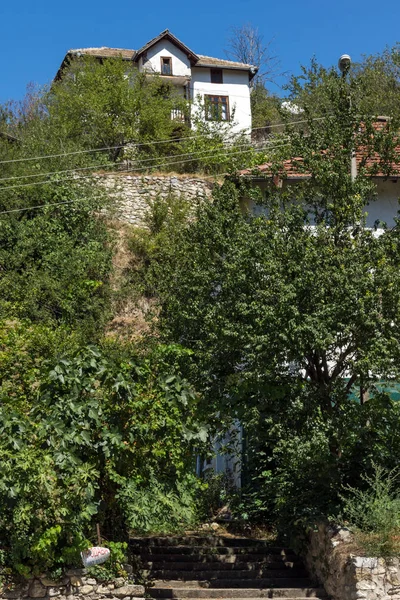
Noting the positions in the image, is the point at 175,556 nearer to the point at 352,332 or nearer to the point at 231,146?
the point at 352,332

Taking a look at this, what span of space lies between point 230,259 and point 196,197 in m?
12.2

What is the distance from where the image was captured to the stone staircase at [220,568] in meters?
12.3

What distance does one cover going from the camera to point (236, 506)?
15727mm

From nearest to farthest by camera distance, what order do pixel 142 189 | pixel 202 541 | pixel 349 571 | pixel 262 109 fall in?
pixel 349 571, pixel 202 541, pixel 142 189, pixel 262 109

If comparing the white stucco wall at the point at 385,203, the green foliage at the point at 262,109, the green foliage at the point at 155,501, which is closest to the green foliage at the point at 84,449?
the green foliage at the point at 155,501

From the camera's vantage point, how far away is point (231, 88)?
41.2 meters

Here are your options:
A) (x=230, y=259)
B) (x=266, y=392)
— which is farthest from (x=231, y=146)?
(x=266, y=392)

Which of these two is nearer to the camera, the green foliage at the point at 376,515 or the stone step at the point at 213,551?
the green foliage at the point at 376,515

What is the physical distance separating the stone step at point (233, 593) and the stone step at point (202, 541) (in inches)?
70.2

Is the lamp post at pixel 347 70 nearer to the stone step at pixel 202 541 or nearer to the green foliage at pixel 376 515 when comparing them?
the green foliage at pixel 376 515

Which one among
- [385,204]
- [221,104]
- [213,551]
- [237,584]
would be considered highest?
[221,104]

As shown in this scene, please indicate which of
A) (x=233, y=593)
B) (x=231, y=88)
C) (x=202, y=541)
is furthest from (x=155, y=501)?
(x=231, y=88)

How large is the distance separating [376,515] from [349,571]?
939 millimetres

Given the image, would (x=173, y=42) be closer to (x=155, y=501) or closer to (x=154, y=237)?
(x=154, y=237)
